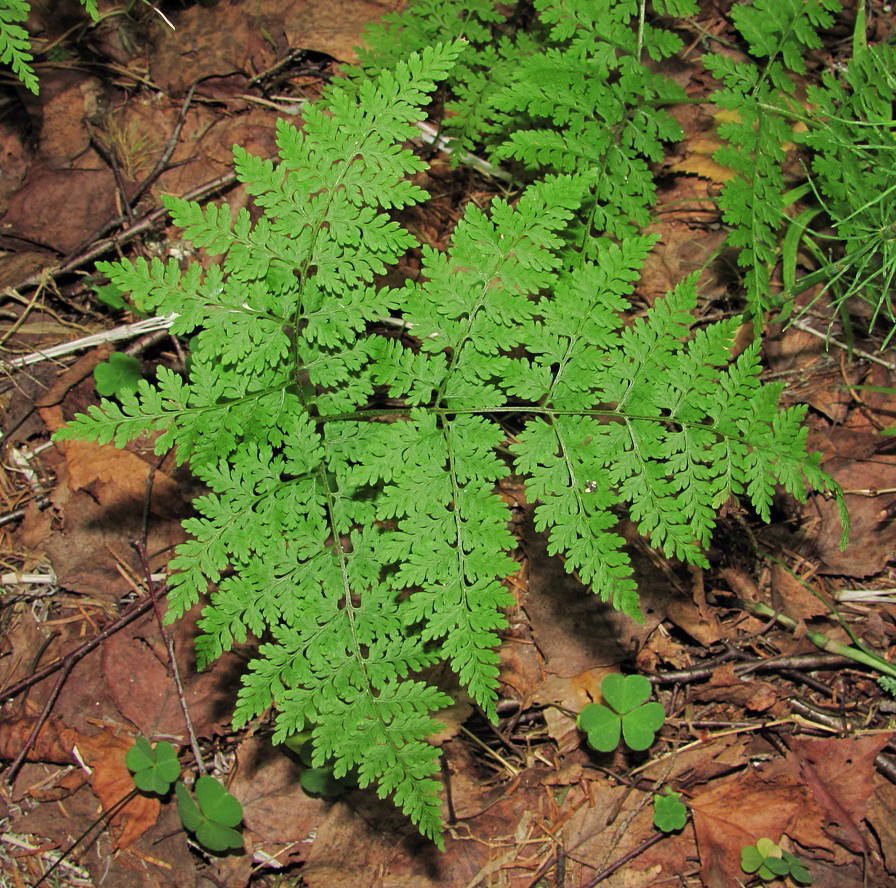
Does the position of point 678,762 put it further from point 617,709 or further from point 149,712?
point 149,712

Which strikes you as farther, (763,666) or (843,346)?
(843,346)

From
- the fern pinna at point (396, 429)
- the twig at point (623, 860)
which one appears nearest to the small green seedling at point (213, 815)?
the fern pinna at point (396, 429)

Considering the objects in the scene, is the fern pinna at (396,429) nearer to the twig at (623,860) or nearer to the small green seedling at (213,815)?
the small green seedling at (213,815)

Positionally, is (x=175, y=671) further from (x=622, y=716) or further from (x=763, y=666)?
(x=763, y=666)

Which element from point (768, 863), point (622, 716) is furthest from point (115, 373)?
point (768, 863)

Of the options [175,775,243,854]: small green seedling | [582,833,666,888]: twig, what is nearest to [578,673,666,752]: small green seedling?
[582,833,666,888]: twig

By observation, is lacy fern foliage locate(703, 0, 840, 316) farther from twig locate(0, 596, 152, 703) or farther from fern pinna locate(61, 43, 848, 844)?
twig locate(0, 596, 152, 703)

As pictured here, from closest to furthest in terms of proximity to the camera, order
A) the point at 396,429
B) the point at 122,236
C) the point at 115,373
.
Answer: the point at 396,429 → the point at 115,373 → the point at 122,236
